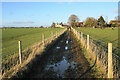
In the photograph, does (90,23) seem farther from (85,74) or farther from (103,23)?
(85,74)

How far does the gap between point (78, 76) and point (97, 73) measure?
2.86 ft

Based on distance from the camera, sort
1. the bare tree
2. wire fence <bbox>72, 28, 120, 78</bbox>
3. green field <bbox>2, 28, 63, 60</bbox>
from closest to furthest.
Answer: wire fence <bbox>72, 28, 120, 78</bbox>, green field <bbox>2, 28, 63, 60</bbox>, the bare tree

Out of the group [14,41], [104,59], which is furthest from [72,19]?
[104,59]

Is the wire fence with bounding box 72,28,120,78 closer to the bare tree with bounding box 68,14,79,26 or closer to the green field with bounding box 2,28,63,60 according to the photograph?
the green field with bounding box 2,28,63,60

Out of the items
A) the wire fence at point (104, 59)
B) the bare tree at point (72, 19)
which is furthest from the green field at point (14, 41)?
the bare tree at point (72, 19)

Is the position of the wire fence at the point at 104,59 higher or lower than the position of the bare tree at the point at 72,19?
lower

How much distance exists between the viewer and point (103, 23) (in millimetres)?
91000

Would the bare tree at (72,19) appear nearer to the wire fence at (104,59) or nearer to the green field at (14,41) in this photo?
the green field at (14,41)

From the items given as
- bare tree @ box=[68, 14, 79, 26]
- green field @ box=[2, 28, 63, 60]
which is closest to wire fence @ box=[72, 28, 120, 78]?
green field @ box=[2, 28, 63, 60]

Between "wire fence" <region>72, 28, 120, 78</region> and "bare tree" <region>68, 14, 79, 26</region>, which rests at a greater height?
"bare tree" <region>68, 14, 79, 26</region>

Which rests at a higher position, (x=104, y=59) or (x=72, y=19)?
(x=72, y=19)

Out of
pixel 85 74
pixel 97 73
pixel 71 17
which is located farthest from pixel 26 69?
pixel 71 17

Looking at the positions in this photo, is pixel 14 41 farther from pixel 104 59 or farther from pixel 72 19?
pixel 72 19

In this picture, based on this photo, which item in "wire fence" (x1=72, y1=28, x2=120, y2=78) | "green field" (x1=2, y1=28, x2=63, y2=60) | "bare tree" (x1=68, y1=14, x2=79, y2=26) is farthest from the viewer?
"bare tree" (x1=68, y1=14, x2=79, y2=26)
